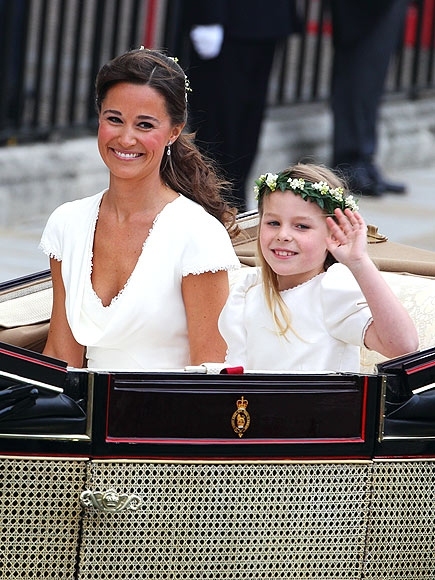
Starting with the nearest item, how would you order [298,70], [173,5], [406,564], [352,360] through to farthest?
[406,564] → [352,360] → [173,5] → [298,70]

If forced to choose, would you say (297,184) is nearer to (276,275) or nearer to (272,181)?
→ (272,181)

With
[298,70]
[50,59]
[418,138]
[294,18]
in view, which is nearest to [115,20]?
[50,59]

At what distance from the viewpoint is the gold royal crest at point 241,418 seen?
2809mm

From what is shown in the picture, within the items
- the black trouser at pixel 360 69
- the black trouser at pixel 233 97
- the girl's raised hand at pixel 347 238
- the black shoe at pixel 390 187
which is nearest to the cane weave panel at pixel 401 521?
the girl's raised hand at pixel 347 238

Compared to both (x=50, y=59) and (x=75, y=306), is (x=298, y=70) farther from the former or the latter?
(x=75, y=306)

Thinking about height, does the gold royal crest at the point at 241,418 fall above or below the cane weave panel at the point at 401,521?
above

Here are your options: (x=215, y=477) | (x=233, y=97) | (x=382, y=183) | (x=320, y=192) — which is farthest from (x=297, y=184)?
(x=382, y=183)

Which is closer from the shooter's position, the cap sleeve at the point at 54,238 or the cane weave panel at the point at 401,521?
the cane weave panel at the point at 401,521

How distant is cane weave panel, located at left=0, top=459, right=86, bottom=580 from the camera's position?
2.71 meters

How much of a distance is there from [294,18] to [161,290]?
15.3 ft

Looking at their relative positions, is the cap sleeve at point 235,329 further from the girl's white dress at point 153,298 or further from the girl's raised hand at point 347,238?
the girl's raised hand at point 347,238

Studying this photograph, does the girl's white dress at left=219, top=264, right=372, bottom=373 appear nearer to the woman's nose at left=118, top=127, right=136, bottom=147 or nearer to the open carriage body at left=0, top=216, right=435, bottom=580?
the open carriage body at left=0, top=216, right=435, bottom=580

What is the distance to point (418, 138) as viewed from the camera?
10.2 m

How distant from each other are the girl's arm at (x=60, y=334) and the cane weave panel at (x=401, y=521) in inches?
35.9
